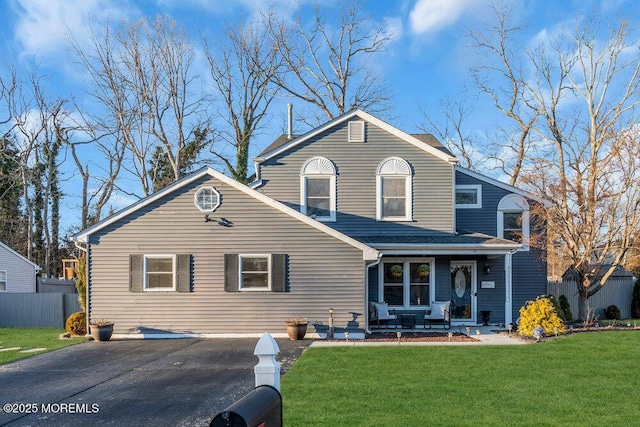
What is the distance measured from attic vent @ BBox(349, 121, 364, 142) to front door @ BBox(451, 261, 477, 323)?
5.02m

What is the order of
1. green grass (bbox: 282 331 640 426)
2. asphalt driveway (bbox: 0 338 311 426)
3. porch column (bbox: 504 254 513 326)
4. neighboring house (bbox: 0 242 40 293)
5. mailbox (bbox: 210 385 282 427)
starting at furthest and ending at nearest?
neighboring house (bbox: 0 242 40 293) < porch column (bbox: 504 254 513 326) < asphalt driveway (bbox: 0 338 311 426) < green grass (bbox: 282 331 640 426) < mailbox (bbox: 210 385 282 427)

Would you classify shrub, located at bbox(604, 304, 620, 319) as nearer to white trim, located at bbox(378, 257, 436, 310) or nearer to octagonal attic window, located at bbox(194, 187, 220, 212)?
white trim, located at bbox(378, 257, 436, 310)

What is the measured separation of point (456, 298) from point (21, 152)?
30.6 m

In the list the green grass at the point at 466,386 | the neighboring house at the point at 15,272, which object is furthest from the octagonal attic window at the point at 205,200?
the neighboring house at the point at 15,272

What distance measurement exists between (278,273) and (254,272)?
703 millimetres

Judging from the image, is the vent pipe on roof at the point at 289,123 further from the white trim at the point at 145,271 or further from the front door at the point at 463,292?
the front door at the point at 463,292

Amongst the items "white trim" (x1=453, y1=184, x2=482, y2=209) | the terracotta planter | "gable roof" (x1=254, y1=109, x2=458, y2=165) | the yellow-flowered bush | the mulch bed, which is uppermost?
"gable roof" (x1=254, y1=109, x2=458, y2=165)

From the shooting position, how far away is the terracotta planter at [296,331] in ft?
46.8

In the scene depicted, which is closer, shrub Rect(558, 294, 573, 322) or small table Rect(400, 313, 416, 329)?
small table Rect(400, 313, 416, 329)

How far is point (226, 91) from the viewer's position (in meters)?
31.7

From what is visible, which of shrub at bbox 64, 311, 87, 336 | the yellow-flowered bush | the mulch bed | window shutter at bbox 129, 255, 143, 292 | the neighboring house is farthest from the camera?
the neighboring house

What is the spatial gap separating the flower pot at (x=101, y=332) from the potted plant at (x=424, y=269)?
916 cm

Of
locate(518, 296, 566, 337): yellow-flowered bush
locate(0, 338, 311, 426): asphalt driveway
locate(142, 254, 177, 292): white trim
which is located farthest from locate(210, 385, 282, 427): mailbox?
locate(142, 254, 177, 292): white trim

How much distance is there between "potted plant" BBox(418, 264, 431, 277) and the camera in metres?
17.2
